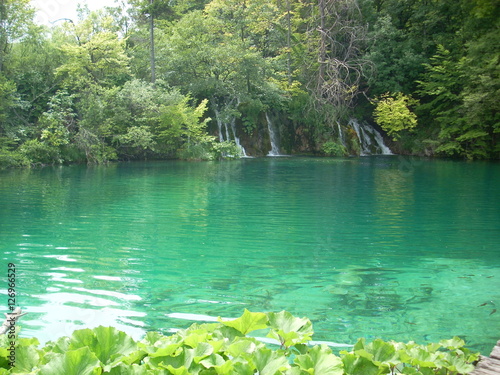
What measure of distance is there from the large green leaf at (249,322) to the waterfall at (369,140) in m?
31.0

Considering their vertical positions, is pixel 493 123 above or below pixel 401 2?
below

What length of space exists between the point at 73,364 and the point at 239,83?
28.5m

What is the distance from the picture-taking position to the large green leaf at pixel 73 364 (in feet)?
5.42

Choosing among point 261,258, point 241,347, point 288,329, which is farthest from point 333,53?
point 241,347

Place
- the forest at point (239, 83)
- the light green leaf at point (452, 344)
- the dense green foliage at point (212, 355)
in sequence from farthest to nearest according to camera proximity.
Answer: the forest at point (239, 83)
the light green leaf at point (452, 344)
the dense green foliage at point (212, 355)

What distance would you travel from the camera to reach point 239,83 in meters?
29.3

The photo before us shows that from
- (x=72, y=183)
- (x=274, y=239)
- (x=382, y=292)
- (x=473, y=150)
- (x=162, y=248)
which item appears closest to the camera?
(x=382, y=292)

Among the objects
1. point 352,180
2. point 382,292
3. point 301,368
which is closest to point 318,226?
point 382,292

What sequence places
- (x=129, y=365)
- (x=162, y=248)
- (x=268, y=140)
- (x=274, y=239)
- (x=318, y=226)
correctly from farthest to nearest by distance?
(x=268, y=140), (x=318, y=226), (x=274, y=239), (x=162, y=248), (x=129, y=365)

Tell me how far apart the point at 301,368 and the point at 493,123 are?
2961cm

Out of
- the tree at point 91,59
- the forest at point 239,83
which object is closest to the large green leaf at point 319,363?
the forest at point 239,83

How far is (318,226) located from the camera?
8.66 metres

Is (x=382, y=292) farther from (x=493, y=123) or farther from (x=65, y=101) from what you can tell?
(x=493, y=123)

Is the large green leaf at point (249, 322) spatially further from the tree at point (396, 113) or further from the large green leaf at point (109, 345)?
the tree at point (396, 113)
